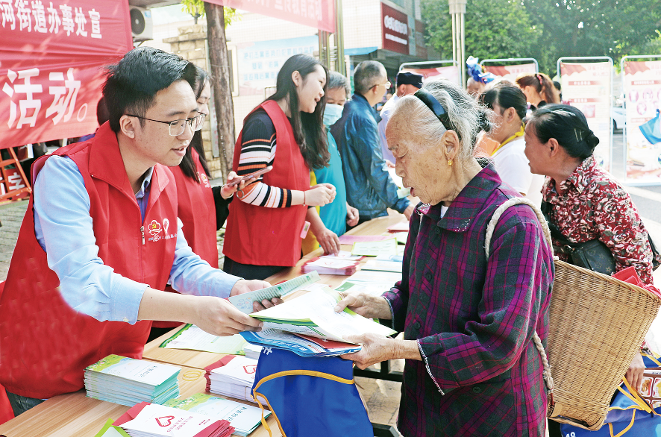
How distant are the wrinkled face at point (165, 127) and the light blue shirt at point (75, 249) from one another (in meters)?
0.19

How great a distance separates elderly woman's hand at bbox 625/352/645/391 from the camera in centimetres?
192

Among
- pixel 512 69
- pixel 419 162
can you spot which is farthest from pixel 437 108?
pixel 512 69

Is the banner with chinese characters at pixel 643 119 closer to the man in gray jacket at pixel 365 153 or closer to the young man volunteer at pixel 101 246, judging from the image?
the man in gray jacket at pixel 365 153

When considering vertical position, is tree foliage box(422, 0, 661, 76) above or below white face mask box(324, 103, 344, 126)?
above

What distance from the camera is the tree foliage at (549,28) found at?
58.4 feet

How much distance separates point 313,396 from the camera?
4.15 feet

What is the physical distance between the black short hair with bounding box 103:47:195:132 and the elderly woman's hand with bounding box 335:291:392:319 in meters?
0.76

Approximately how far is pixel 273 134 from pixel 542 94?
2968mm

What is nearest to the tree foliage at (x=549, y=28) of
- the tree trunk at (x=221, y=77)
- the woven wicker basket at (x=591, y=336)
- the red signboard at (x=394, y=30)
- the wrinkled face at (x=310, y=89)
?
the red signboard at (x=394, y=30)

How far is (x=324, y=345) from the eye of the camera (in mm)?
1237

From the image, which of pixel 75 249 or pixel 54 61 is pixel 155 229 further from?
pixel 54 61

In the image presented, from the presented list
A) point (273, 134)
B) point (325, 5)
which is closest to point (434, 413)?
point (273, 134)

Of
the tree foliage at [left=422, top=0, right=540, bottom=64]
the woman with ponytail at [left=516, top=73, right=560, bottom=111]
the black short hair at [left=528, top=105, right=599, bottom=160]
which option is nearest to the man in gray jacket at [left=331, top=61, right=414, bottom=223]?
the woman with ponytail at [left=516, top=73, right=560, bottom=111]

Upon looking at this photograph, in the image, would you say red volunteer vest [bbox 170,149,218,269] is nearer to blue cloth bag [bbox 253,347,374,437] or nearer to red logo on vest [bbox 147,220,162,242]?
red logo on vest [bbox 147,220,162,242]
